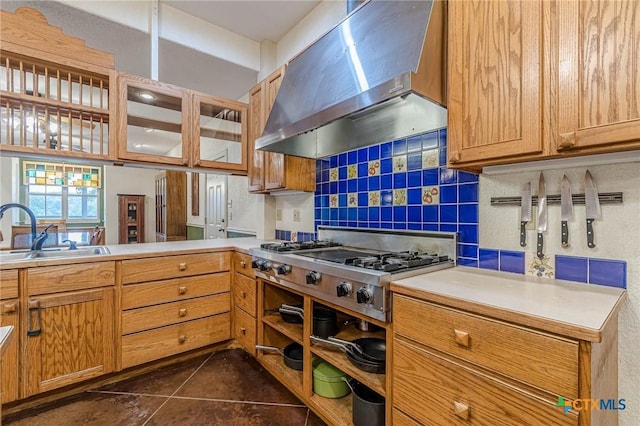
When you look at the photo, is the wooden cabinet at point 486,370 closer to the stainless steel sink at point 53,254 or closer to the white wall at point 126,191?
the stainless steel sink at point 53,254

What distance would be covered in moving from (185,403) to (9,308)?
1.12 meters

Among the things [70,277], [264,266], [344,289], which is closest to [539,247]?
[344,289]

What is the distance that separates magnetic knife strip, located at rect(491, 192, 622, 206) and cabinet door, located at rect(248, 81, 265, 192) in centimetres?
187

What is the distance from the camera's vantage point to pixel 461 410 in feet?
3.09

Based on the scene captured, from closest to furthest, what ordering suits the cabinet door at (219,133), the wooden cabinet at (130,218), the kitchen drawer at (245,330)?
the kitchen drawer at (245,330) < the cabinet door at (219,133) < the wooden cabinet at (130,218)

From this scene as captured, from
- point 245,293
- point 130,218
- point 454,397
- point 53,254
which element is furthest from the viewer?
point 130,218

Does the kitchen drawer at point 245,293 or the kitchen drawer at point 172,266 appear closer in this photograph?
the kitchen drawer at point 172,266

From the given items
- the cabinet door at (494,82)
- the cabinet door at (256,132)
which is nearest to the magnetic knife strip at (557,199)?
the cabinet door at (494,82)

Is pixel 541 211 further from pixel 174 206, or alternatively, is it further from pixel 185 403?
pixel 174 206

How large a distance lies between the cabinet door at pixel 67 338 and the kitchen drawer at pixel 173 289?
118 mm

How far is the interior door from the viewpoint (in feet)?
13.5

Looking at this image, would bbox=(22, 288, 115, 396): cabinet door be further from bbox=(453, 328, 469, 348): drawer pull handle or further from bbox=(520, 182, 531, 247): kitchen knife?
bbox=(520, 182, 531, 247): kitchen knife

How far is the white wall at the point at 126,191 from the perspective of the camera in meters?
7.30

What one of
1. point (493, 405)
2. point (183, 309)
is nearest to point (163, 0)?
point (183, 309)
